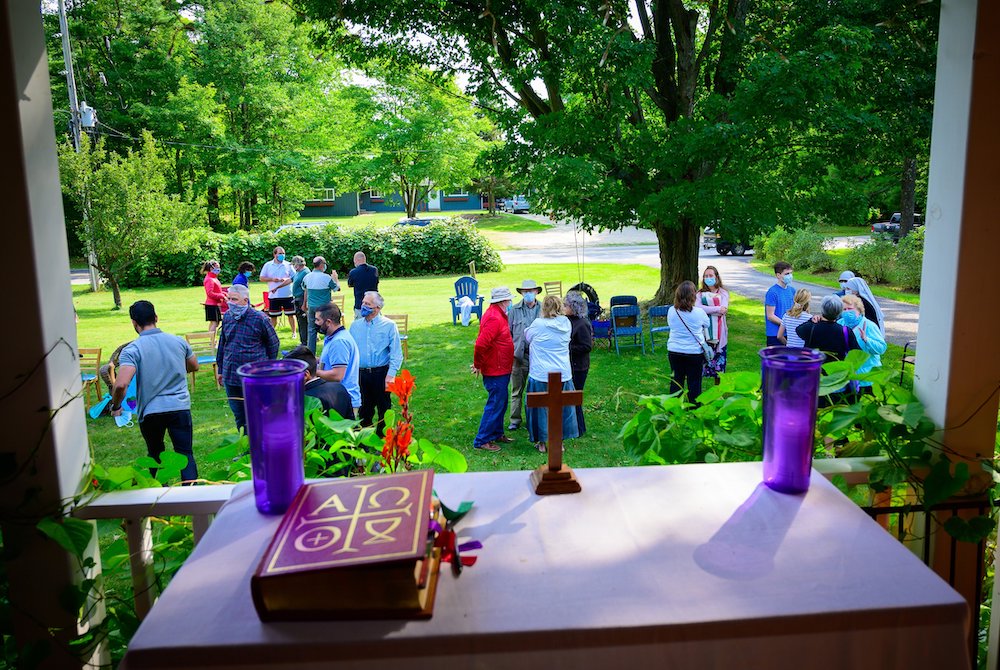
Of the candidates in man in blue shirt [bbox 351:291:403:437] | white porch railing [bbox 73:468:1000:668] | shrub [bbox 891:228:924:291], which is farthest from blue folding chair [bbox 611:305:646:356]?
shrub [bbox 891:228:924:291]

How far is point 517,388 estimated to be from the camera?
29.5ft

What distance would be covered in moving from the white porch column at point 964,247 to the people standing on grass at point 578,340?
5735 millimetres

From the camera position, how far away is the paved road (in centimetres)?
1541

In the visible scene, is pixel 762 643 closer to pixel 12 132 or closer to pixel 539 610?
pixel 539 610

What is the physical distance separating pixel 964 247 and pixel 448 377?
9.32m

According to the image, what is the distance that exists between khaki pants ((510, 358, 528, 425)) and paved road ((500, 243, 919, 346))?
790cm

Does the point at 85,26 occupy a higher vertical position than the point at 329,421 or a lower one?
higher

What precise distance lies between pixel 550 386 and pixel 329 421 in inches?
46.2

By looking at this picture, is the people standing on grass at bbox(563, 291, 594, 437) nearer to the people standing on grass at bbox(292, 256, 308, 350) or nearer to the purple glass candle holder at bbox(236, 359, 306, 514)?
the people standing on grass at bbox(292, 256, 308, 350)

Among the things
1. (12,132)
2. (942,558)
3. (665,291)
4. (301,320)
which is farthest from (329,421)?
(665,291)

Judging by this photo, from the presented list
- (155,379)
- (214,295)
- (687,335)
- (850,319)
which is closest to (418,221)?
(214,295)

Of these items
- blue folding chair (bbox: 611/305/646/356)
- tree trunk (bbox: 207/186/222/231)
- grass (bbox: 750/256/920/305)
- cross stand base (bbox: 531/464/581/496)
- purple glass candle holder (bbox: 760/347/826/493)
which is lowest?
grass (bbox: 750/256/920/305)

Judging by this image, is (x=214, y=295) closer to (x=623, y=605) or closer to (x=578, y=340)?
(x=578, y=340)

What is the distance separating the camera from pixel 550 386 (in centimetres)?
217
